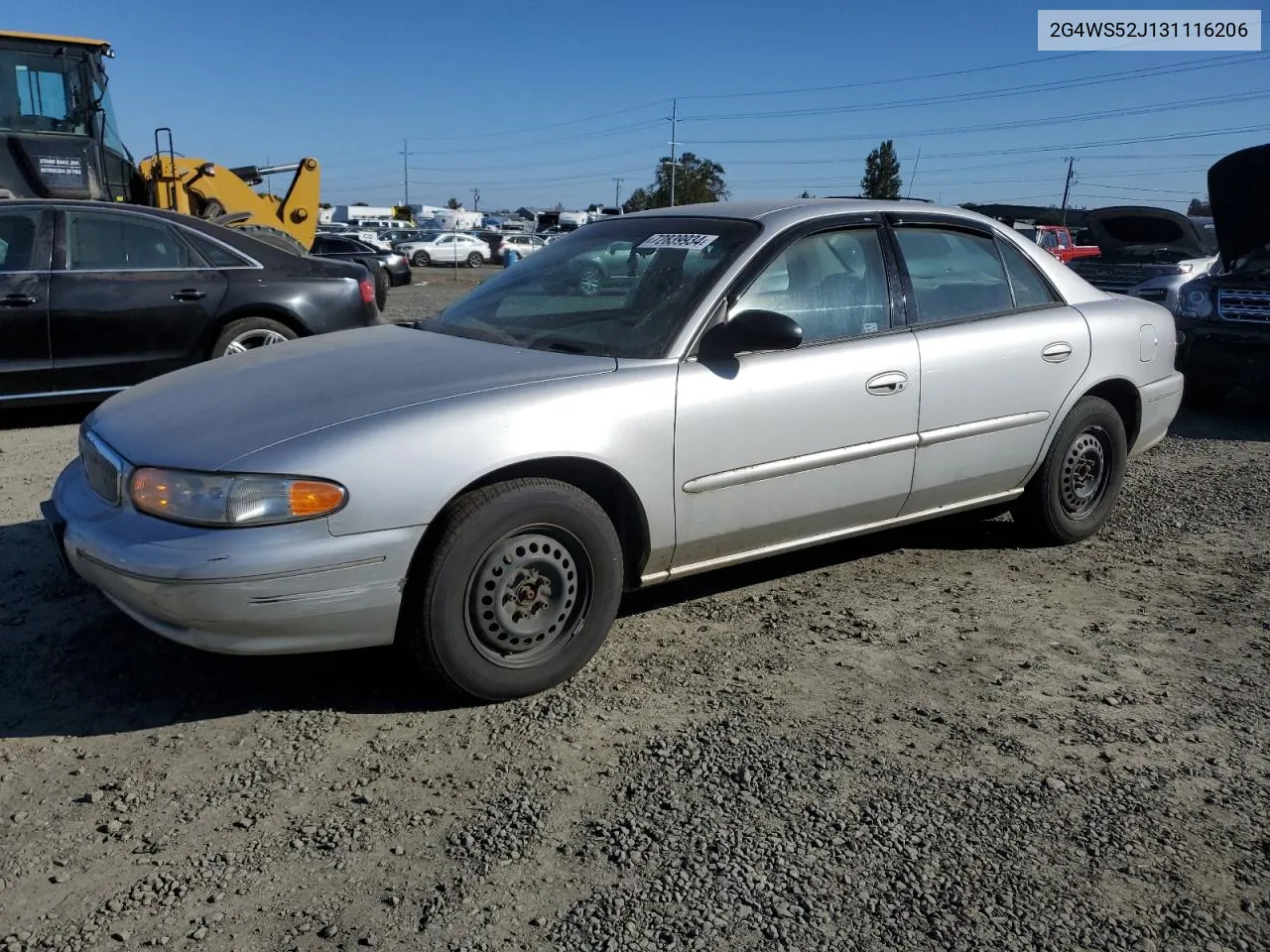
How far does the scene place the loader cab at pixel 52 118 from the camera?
10125 millimetres

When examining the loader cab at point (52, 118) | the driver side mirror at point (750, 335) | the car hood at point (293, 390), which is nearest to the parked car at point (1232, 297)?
the driver side mirror at point (750, 335)

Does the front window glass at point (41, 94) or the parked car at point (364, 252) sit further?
the parked car at point (364, 252)

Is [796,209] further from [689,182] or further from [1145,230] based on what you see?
[689,182]

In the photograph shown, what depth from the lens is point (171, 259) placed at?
713 centimetres

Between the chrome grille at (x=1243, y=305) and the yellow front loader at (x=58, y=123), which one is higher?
the yellow front loader at (x=58, y=123)

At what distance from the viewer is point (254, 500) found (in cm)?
300

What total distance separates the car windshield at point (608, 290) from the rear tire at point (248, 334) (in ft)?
10.1

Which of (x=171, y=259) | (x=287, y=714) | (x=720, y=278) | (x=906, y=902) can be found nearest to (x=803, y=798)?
(x=906, y=902)

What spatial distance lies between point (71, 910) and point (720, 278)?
266 centimetres

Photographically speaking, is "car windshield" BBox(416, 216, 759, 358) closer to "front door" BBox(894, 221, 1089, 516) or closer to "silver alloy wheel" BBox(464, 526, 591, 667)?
"silver alloy wheel" BBox(464, 526, 591, 667)

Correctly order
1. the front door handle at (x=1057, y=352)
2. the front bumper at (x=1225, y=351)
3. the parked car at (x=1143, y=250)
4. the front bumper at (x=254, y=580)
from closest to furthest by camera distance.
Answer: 1. the front bumper at (x=254, y=580)
2. the front door handle at (x=1057, y=352)
3. the front bumper at (x=1225, y=351)
4. the parked car at (x=1143, y=250)

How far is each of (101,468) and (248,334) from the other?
13.0 ft

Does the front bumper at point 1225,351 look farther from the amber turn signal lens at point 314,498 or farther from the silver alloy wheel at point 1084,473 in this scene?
the amber turn signal lens at point 314,498

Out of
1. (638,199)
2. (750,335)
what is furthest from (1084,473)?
(638,199)
